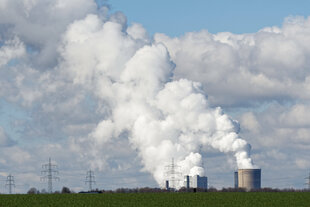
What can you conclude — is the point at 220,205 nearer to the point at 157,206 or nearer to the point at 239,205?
the point at 239,205

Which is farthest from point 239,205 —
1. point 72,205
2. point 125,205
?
point 72,205

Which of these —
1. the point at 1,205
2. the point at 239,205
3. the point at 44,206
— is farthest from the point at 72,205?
the point at 239,205

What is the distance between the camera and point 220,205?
3871 inches

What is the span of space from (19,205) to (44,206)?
16.4 ft

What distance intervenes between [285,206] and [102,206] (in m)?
28.0

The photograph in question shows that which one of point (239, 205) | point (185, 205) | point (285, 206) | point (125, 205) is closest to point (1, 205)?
point (125, 205)

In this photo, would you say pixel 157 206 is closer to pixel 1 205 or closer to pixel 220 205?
pixel 220 205

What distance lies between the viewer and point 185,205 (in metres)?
98.2

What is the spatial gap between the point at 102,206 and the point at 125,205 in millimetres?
3777

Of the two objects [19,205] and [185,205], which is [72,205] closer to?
[19,205]

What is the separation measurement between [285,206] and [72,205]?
32.7 m

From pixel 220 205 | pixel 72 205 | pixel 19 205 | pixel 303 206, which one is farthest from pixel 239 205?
pixel 19 205

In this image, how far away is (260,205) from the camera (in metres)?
98.9

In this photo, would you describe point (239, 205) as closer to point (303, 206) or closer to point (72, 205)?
point (303, 206)
